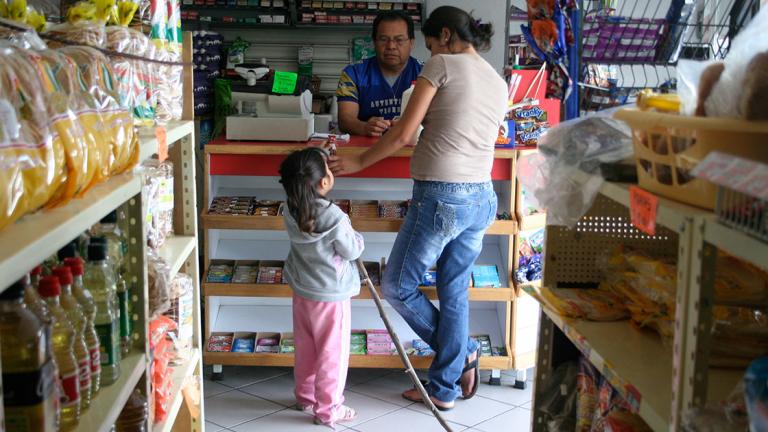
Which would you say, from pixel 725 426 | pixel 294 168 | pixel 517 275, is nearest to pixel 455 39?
pixel 294 168

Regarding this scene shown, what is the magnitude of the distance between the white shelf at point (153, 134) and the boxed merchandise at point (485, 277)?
1.83 meters

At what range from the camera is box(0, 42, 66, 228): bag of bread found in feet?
3.65

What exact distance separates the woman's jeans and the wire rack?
56.1 inches

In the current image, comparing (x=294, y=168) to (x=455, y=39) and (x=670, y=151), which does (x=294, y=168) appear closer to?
(x=455, y=39)

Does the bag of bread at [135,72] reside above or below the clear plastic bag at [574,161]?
above

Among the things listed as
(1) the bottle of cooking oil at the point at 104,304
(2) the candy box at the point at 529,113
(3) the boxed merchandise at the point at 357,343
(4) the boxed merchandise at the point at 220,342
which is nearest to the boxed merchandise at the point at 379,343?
(3) the boxed merchandise at the point at 357,343

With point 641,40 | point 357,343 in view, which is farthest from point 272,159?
point 641,40

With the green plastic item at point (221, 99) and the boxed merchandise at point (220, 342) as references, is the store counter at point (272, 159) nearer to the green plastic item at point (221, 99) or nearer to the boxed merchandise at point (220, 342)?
the boxed merchandise at point (220, 342)

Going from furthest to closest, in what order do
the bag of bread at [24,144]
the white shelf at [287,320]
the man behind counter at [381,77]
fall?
the man behind counter at [381,77] → the white shelf at [287,320] → the bag of bread at [24,144]

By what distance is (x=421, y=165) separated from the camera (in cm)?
363

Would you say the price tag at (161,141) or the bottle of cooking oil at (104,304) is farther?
the price tag at (161,141)

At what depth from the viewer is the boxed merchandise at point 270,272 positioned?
162 inches

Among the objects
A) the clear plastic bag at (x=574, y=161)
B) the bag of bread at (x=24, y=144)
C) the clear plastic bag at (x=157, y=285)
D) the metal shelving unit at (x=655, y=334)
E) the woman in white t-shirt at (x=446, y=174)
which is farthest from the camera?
the woman in white t-shirt at (x=446, y=174)

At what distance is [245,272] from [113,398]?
255cm
